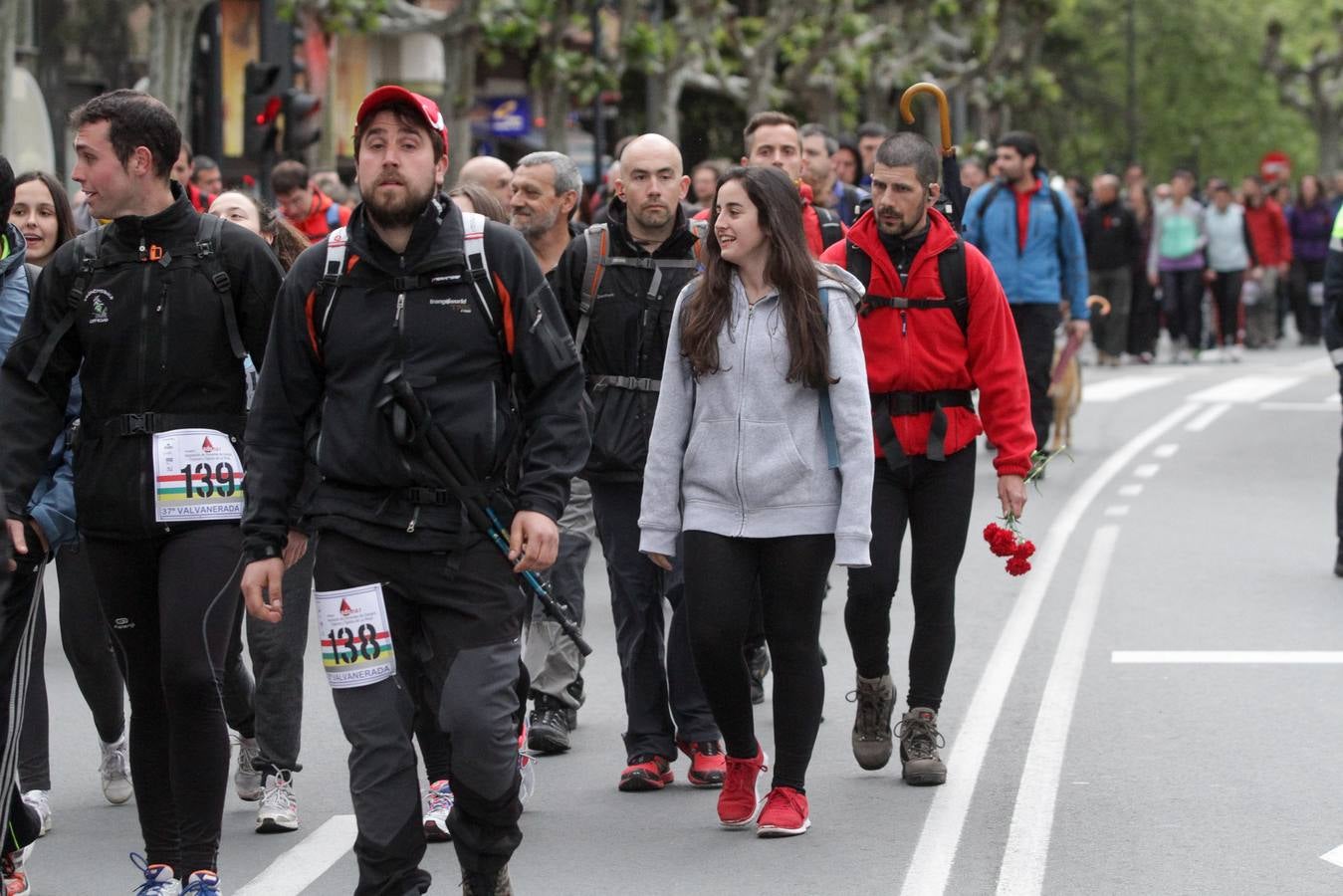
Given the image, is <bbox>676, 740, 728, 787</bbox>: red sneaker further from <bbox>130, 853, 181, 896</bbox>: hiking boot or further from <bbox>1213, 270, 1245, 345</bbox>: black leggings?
<bbox>1213, 270, 1245, 345</bbox>: black leggings

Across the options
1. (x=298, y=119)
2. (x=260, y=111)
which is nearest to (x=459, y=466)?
(x=260, y=111)

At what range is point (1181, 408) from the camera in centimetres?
2080

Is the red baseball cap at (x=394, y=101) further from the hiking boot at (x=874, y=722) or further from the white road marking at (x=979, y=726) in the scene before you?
the hiking boot at (x=874, y=722)

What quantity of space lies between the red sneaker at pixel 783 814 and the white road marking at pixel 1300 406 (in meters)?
14.8

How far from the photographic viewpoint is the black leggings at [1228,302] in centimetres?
2735

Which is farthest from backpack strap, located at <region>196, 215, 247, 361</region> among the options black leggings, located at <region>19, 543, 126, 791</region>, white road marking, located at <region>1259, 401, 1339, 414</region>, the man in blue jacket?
white road marking, located at <region>1259, 401, 1339, 414</region>

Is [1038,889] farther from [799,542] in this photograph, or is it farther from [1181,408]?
[1181,408]

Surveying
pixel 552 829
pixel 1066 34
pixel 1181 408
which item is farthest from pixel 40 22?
pixel 1066 34

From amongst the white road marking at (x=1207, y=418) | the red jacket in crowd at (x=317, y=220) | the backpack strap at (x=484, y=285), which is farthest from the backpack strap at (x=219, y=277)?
the white road marking at (x=1207, y=418)

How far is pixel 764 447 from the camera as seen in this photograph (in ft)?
20.4

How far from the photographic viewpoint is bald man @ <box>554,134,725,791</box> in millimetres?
7066

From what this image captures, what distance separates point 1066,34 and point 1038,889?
193 feet

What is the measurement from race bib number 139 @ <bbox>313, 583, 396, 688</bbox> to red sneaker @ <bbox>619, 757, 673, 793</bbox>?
207cm

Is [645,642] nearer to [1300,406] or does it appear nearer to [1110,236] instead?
[1300,406]
